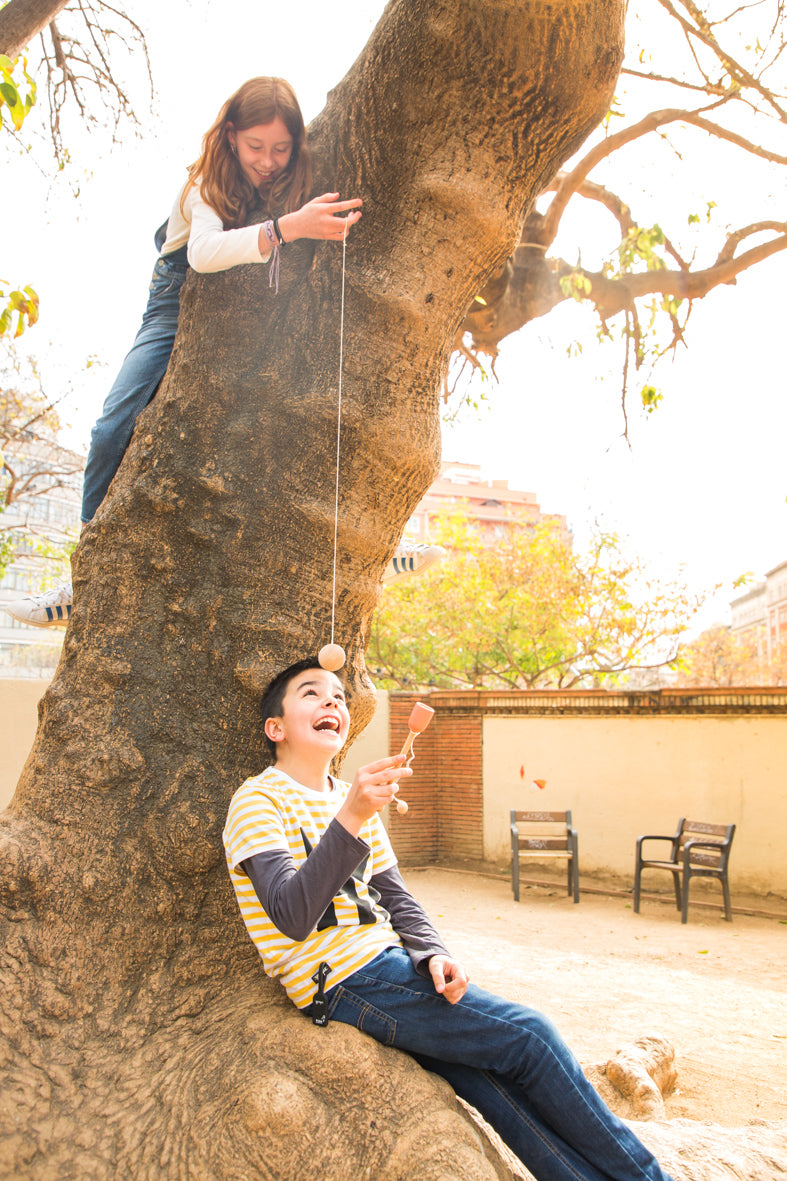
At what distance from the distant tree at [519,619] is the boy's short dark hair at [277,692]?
624 inches

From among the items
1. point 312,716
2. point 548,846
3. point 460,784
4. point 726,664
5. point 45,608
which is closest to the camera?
point 312,716

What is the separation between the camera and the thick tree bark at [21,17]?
11.3 feet

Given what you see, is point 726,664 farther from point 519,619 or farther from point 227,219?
point 227,219

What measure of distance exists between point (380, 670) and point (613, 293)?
13639mm

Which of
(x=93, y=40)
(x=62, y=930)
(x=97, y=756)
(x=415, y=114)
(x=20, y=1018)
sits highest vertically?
(x=93, y=40)

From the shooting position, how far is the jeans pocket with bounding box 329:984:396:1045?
1889 mm

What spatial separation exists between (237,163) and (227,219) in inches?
6.6

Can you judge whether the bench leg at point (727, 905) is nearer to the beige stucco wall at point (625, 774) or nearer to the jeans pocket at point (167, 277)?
the beige stucco wall at point (625, 774)

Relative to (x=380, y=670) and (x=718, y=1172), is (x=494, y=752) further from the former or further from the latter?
(x=718, y=1172)

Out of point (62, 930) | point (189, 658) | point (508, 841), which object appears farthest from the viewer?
point (508, 841)

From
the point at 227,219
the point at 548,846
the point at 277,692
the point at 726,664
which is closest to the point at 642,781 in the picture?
the point at 548,846

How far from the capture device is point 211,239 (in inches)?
89.0

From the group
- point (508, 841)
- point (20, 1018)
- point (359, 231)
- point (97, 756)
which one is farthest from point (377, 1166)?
point (508, 841)

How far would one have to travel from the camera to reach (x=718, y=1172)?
2289 millimetres
